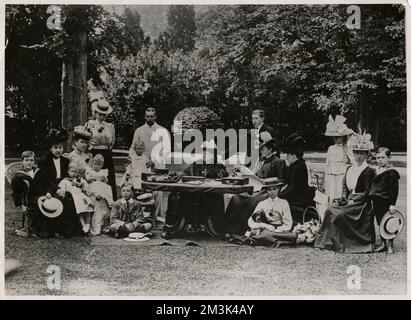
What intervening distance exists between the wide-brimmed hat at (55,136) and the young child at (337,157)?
Answer: 3449 mm

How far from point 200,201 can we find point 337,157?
74.1 inches

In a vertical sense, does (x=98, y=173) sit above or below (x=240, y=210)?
above

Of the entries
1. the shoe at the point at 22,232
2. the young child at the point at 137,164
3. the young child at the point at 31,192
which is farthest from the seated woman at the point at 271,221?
the shoe at the point at 22,232

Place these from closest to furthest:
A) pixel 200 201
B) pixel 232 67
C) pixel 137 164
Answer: pixel 200 201 → pixel 137 164 → pixel 232 67

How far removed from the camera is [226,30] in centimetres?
679

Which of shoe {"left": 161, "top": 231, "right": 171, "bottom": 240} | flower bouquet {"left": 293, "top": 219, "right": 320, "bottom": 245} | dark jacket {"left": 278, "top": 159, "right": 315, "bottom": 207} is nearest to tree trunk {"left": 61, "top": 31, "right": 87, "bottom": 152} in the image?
shoe {"left": 161, "top": 231, "right": 171, "bottom": 240}

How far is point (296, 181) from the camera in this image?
6723 millimetres

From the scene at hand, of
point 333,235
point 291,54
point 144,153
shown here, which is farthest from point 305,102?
point 144,153

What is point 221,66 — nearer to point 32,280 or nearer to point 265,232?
point 265,232

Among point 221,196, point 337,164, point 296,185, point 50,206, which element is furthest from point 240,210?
point 50,206

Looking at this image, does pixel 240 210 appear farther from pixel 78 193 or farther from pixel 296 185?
pixel 78 193

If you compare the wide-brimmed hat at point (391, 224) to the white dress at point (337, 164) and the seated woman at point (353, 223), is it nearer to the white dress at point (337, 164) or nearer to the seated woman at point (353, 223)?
the seated woman at point (353, 223)

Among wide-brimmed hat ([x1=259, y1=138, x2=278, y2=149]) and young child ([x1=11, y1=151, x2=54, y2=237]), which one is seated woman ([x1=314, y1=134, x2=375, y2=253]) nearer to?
wide-brimmed hat ([x1=259, y1=138, x2=278, y2=149])

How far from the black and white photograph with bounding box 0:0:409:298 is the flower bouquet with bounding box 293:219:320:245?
1 centimetres
